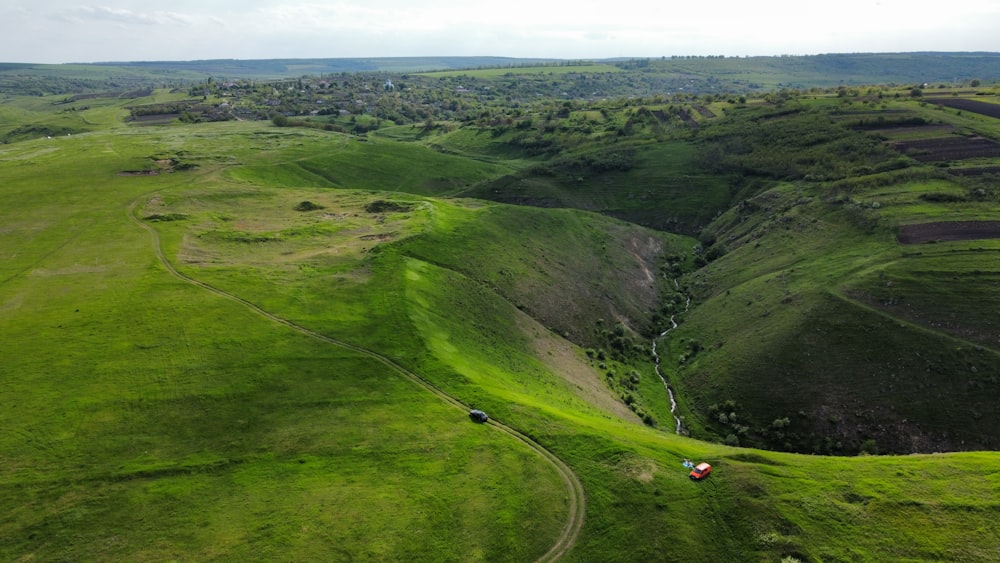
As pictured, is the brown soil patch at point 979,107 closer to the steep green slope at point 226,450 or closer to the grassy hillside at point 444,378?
the grassy hillside at point 444,378

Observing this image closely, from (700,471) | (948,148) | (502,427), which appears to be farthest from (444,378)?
(948,148)

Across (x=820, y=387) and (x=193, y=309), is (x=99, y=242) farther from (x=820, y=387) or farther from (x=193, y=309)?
(x=820, y=387)

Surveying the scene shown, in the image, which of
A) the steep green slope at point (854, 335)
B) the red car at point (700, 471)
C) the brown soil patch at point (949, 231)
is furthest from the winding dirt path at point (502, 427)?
the brown soil patch at point (949, 231)

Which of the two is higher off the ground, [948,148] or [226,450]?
[948,148]

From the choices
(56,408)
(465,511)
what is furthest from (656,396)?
(56,408)

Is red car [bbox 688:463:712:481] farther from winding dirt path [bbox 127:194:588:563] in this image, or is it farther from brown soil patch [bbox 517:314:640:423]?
brown soil patch [bbox 517:314:640:423]

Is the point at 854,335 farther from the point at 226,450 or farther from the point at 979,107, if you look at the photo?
the point at 979,107
